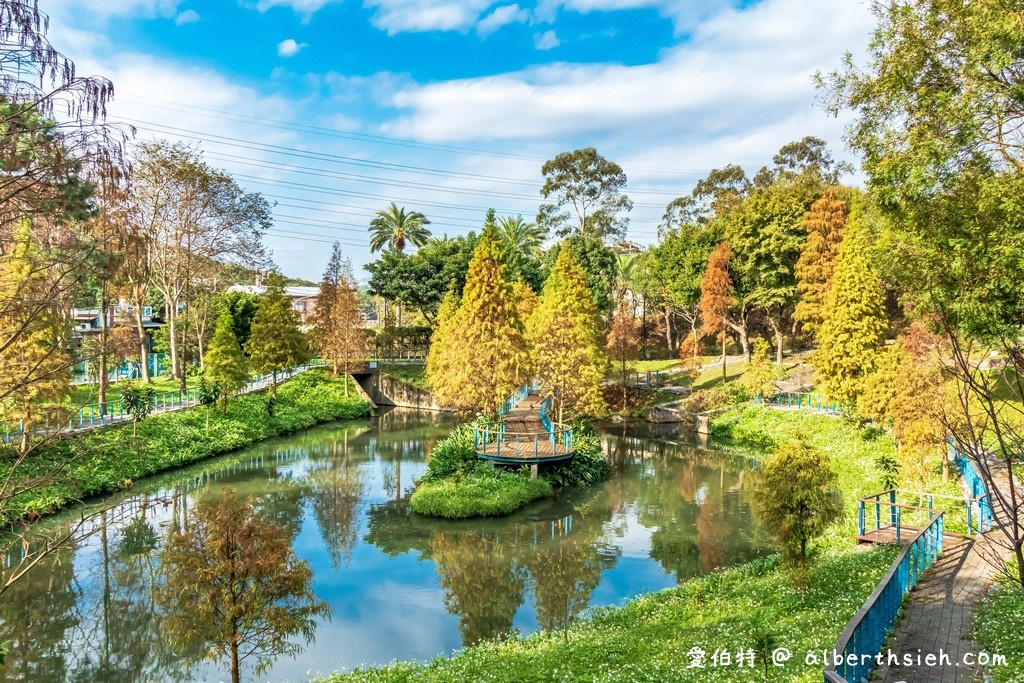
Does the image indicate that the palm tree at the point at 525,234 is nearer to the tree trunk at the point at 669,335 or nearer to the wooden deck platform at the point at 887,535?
the tree trunk at the point at 669,335

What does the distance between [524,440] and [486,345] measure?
3959mm

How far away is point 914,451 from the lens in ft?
65.6

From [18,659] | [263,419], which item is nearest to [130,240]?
[18,659]

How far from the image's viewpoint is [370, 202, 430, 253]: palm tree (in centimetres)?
6047

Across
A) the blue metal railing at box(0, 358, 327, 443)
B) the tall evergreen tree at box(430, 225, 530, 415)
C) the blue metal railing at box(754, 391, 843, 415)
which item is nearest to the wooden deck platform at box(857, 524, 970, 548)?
the tall evergreen tree at box(430, 225, 530, 415)

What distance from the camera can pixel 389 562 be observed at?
680 inches

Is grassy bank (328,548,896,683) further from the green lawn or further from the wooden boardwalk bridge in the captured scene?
the green lawn

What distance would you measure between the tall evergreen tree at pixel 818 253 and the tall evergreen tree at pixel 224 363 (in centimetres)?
3005

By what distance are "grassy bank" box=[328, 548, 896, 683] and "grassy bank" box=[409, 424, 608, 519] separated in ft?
24.9

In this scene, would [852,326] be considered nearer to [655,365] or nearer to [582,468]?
[582,468]

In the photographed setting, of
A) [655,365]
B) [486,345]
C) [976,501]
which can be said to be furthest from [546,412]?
[655,365]

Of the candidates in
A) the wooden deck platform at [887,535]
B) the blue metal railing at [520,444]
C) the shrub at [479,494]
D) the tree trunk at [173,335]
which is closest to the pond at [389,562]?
the shrub at [479,494]

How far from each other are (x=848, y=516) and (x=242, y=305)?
44.0 m

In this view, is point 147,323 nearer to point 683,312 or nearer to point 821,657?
point 683,312
